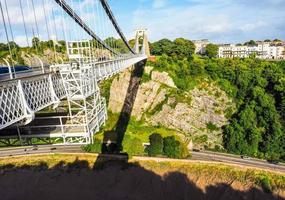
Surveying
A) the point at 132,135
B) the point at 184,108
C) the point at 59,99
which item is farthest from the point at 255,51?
the point at 59,99

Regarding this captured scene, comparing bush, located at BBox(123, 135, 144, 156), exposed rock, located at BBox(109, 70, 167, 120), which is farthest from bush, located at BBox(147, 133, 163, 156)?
exposed rock, located at BBox(109, 70, 167, 120)

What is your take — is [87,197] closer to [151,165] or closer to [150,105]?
[151,165]

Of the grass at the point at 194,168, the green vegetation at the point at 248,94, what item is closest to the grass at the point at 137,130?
the grass at the point at 194,168

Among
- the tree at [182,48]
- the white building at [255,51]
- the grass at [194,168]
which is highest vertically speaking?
the tree at [182,48]

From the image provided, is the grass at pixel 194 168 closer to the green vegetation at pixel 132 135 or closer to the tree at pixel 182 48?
the green vegetation at pixel 132 135

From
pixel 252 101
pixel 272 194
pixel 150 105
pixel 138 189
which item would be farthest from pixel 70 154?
pixel 252 101

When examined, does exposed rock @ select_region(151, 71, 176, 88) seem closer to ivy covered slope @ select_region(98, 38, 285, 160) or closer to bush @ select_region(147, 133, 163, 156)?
ivy covered slope @ select_region(98, 38, 285, 160)
